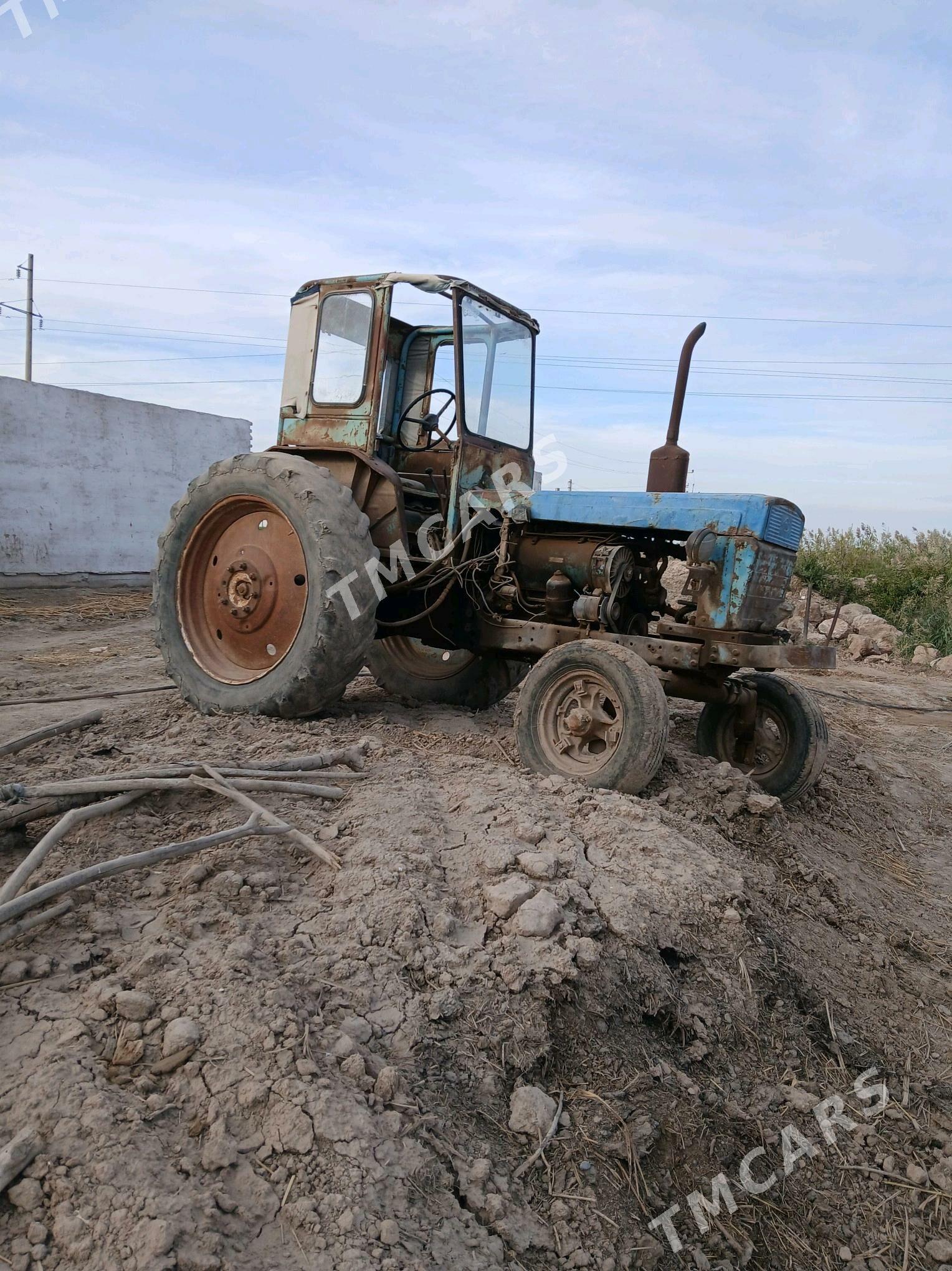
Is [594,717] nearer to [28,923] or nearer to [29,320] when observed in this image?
[28,923]

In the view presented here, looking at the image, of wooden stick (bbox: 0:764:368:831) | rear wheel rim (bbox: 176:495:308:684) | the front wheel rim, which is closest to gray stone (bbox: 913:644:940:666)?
the front wheel rim

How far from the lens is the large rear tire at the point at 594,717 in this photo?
4.26m

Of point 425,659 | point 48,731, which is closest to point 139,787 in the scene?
point 48,731

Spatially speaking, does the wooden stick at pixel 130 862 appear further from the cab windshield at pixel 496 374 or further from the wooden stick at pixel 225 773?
the cab windshield at pixel 496 374

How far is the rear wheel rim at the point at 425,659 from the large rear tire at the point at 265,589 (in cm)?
120

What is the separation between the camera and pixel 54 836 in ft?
9.42

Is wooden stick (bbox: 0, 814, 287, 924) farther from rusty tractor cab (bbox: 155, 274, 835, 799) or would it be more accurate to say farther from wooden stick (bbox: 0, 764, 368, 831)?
rusty tractor cab (bbox: 155, 274, 835, 799)

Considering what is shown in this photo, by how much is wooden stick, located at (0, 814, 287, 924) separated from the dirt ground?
7 centimetres

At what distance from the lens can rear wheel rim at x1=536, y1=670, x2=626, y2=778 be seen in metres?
4.48

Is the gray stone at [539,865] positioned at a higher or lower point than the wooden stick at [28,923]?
higher

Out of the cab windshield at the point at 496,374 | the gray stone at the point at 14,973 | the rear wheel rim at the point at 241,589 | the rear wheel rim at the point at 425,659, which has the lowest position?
the gray stone at the point at 14,973

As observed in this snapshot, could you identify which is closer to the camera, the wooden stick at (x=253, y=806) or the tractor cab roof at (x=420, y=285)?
the wooden stick at (x=253, y=806)

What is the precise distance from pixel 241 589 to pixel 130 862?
272cm

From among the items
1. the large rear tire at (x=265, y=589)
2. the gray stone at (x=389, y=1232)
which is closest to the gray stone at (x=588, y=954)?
the gray stone at (x=389, y=1232)
